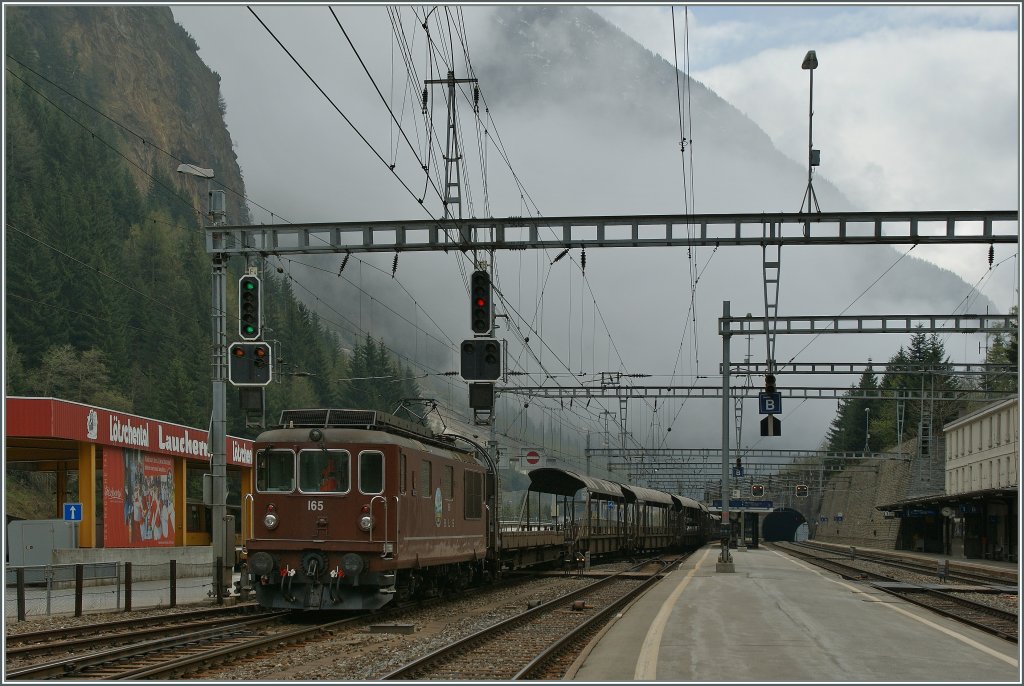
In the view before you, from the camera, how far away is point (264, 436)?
744 inches

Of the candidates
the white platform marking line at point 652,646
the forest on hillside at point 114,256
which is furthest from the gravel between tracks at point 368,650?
the forest on hillside at point 114,256

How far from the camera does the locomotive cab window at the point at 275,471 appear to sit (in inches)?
730

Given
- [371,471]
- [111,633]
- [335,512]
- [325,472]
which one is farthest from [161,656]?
[371,471]

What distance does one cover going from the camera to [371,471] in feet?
60.2

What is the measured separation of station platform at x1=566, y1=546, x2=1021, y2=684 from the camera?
1212 cm

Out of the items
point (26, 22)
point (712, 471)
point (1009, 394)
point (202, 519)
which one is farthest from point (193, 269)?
point (1009, 394)

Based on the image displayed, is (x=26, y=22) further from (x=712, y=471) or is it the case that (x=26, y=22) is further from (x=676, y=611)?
(x=676, y=611)

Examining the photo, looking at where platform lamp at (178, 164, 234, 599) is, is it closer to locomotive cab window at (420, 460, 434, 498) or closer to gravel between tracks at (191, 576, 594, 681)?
locomotive cab window at (420, 460, 434, 498)

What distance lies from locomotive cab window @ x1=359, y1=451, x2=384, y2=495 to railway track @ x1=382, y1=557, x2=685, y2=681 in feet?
10.0

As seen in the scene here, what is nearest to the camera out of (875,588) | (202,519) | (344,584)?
(344,584)

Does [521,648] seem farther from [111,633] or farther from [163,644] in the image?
[111,633]

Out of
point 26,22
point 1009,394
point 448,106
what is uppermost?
point 26,22

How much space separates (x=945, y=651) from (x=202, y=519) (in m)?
35.6

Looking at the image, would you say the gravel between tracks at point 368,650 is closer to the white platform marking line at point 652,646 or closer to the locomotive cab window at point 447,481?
the locomotive cab window at point 447,481
